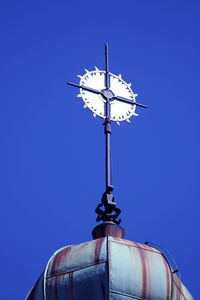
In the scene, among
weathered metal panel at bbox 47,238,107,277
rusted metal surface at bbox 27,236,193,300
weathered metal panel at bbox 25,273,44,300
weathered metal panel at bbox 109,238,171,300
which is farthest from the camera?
weathered metal panel at bbox 25,273,44,300

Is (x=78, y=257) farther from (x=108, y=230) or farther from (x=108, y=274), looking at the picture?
(x=108, y=230)

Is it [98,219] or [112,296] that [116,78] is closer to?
[98,219]

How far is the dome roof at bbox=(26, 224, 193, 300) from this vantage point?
2164cm

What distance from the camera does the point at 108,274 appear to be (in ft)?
71.1

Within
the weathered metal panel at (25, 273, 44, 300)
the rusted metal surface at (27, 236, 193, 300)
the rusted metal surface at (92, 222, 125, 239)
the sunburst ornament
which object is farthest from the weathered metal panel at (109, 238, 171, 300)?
the sunburst ornament

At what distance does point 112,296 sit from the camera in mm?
21344

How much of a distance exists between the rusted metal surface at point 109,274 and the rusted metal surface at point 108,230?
843mm

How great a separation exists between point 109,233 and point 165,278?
2256 millimetres

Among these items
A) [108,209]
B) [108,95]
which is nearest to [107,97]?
[108,95]

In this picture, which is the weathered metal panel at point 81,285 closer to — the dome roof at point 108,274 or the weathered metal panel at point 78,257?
the dome roof at point 108,274

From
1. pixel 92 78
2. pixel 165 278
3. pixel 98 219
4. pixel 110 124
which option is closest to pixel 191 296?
pixel 165 278

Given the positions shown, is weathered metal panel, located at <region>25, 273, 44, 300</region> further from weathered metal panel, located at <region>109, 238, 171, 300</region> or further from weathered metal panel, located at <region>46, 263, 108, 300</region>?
weathered metal panel, located at <region>109, 238, 171, 300</region>

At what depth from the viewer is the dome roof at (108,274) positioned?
21.6m

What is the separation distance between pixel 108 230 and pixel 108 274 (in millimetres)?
2439
